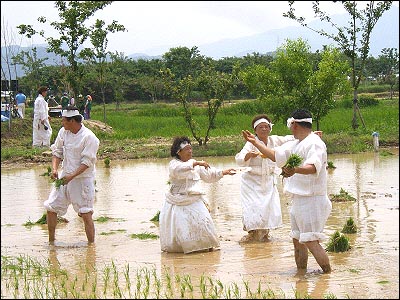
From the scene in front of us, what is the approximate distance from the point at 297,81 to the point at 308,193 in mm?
A: 16439

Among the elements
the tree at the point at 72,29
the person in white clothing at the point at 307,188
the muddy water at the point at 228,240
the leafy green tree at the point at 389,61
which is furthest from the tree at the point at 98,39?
the leafy green tree at the point at 389,61

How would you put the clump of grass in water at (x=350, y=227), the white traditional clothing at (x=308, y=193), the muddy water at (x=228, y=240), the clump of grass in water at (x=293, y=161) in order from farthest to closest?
the clump of grass in water at (x=350, y=227) → the muddy water at (x=228, y=240) → the white traditional clothing at (x=308, y=193) → the clump of grass in water at (x=293, y=161)

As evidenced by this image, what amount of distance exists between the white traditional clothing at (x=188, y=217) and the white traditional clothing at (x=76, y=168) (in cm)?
110

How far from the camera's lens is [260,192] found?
398 inches

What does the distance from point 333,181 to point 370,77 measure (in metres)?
59.2

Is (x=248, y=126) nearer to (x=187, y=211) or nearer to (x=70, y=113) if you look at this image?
(x=70, y=113)

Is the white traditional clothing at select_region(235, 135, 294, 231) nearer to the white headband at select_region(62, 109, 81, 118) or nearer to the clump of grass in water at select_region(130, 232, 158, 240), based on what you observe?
the clump of grass in water at select_region(130, 232, 158, 240)

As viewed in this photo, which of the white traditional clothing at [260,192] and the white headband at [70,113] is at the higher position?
the white headband at [70,113]

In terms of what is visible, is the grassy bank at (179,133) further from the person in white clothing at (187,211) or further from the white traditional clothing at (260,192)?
the person in white clothing at (187,211)

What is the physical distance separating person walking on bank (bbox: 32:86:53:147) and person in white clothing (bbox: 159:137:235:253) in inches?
461

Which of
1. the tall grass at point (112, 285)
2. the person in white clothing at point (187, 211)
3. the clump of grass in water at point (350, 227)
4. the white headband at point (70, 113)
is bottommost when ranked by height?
the clump of grass in water at point (350, 227)

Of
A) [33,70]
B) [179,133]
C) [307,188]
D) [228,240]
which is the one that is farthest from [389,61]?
[307,188]

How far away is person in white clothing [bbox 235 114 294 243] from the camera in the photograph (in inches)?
390

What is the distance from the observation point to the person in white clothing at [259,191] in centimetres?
990
